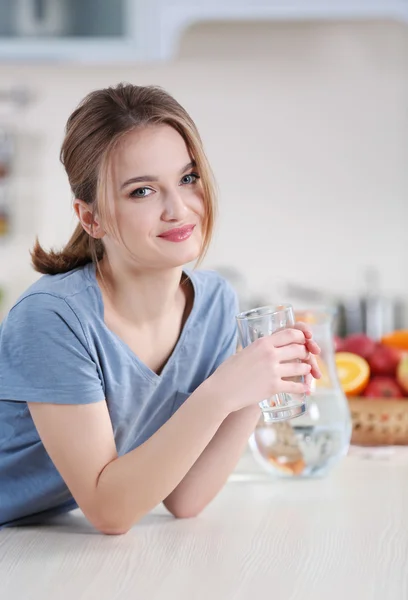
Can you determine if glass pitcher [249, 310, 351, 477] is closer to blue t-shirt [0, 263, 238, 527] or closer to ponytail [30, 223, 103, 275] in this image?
blue t-shirt [0, 263, 238, 527]

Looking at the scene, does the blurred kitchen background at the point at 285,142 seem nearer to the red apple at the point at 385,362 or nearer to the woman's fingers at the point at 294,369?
the red apple at the point at 385,362

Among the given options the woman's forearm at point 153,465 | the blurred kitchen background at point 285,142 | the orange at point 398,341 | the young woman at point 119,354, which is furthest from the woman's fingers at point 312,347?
the blurred kitchen background at point 285,142

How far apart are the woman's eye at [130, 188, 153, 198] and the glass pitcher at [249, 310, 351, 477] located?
1.21 ft

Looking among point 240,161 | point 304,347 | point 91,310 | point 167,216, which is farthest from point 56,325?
point 240,161

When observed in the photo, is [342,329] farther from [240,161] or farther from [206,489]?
[206,489]

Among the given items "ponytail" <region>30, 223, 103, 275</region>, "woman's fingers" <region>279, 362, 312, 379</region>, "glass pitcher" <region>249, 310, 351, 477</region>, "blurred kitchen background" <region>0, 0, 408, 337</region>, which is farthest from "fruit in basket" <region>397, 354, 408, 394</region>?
"blurred kitchen background" <region>0, 0, 408, 337</region>

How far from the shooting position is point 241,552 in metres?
0.91

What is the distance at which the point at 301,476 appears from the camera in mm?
1261

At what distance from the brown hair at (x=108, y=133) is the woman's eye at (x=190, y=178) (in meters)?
0.01

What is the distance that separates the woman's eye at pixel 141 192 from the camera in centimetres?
99

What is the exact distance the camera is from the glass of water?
3.29ft

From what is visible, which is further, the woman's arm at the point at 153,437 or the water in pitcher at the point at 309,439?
the water in pitcher at the point at 309,439

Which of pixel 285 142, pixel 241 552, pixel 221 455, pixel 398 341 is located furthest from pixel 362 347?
pixel 285 142

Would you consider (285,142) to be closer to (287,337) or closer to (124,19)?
(124,19)
